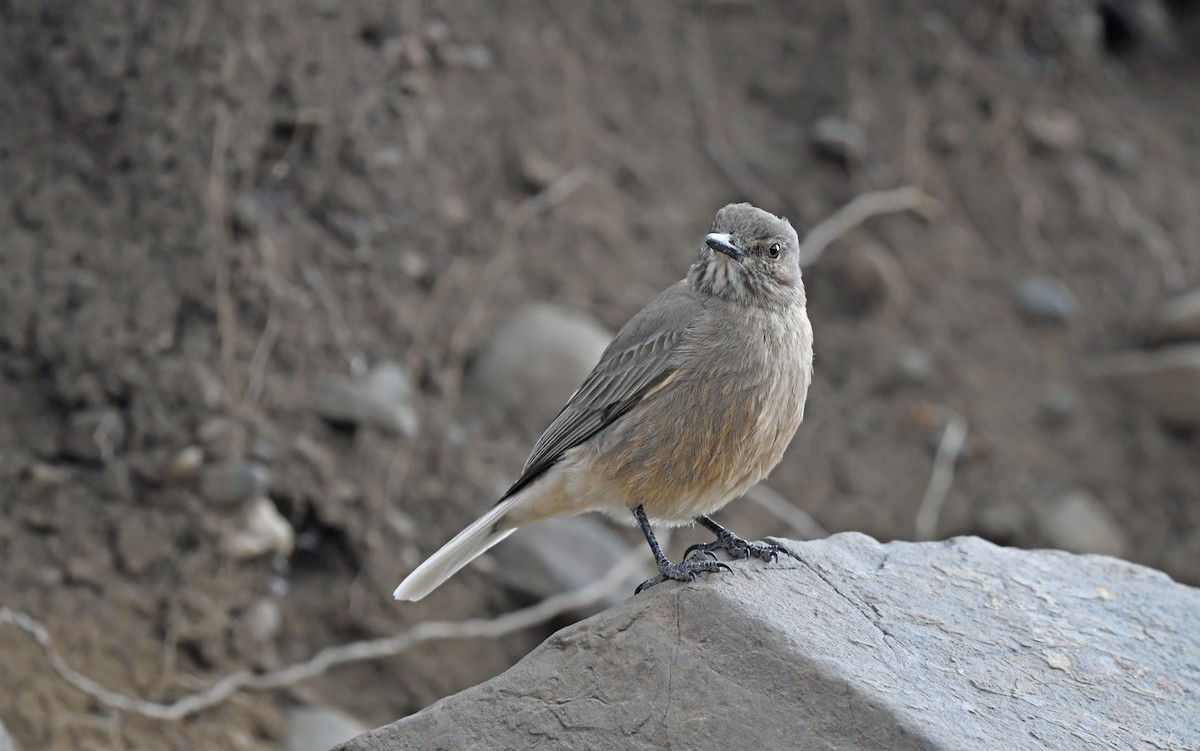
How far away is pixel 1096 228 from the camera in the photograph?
962 cm

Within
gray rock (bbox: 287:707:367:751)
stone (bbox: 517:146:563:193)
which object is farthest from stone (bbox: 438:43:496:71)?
gray rock (bbox: 287:707:367:751)

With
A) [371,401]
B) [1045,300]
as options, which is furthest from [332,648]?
[1045,300]

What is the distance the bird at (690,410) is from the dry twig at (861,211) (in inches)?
140

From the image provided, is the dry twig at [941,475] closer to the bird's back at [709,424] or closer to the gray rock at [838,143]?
the gray rock at [838,143]

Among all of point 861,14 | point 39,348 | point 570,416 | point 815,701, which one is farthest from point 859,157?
point 815,701

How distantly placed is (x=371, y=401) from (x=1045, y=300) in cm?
488

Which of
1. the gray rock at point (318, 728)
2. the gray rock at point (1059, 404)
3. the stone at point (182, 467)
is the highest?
the gray rock at point (1059, 404)

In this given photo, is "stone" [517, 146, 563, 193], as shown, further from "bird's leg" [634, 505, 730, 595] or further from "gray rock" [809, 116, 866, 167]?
"bird's leg" [634, 505, 730, 595]

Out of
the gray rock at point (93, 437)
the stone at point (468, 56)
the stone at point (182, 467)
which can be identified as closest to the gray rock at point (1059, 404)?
the stone at point (468, 56)

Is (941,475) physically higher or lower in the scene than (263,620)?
higher

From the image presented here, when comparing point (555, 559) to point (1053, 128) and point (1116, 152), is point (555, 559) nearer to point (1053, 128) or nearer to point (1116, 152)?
point (1053, 128)

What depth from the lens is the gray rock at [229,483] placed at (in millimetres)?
6195

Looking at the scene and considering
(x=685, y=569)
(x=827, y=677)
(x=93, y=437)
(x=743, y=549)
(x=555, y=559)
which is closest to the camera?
(x=827, y=677)

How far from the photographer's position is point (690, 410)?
478 centimetres
